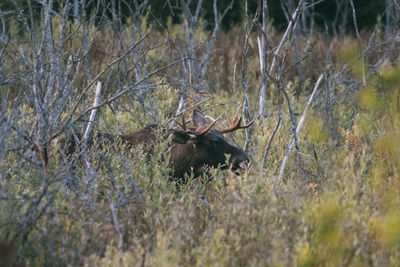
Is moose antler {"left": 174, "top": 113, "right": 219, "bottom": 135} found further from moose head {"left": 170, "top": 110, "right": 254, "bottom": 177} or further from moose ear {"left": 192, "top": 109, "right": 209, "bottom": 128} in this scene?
moose ear {"left": 192, "top": 109, "right": 209, "bottom": 128}

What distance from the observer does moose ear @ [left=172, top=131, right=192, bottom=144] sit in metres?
6.24

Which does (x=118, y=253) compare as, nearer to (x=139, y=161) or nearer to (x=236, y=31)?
(x=139, y=161)

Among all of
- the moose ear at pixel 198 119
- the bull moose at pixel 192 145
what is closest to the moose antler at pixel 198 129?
the bull moose at pixel 192 145

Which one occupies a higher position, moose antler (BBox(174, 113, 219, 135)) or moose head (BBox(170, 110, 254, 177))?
moose antler (BBox(174, 113, 219, 135))

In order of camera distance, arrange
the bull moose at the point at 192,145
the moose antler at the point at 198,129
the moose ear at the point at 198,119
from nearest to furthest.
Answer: the moose antler at the point at 198,129 < the bull moose at the point at 192,145 < the moose ear at the point at 198,119

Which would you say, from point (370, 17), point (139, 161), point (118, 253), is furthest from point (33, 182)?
point (370, 17)

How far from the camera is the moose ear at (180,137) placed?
6238mm

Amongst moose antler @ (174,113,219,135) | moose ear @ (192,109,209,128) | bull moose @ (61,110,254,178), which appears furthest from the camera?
moose ear @ (192,109,209,128)

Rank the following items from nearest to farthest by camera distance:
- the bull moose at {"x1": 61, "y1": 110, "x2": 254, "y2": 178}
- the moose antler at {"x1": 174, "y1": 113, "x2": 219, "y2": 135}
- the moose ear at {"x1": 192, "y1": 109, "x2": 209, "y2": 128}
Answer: the moose antler at {"x1": 174, "y1": 113, "x2": 219, "y2": 135} → the bull moose at {"x1": 61, "y1": 110, "x2": 254, "y2": 178} → the moose ear at {"x1": 192, "y1": 109, "x2": 209, "y2": 128}

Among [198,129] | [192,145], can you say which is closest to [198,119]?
[198,129]

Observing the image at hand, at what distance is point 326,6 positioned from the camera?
62.5ft

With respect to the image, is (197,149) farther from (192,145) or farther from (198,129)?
(198,129)

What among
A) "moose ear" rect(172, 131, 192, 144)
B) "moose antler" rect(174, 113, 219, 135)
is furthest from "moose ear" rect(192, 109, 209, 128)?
"moose ear" rect(172, 131, 192, 144)

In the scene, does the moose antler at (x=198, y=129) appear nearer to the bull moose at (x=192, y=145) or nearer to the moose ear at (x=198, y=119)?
the bull moose at (x=192, y=145)
